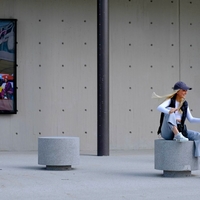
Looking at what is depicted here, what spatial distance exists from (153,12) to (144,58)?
1.49 m

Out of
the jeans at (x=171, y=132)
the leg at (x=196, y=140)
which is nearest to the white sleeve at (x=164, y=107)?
the jeans at (x=171, y=132)

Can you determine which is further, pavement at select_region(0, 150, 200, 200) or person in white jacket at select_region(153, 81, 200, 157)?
person in white jacket at select_region(153, 81, 200, 157)

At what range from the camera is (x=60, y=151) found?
13.2 metres

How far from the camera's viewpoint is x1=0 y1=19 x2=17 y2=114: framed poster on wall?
19.6 metres

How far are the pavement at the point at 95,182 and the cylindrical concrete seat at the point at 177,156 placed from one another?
218mm

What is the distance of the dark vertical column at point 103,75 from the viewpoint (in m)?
17.6

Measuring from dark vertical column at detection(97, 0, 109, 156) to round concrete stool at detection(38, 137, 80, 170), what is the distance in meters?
4.35

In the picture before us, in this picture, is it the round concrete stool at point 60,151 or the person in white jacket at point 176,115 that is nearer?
the person in white jacket at point 176,115

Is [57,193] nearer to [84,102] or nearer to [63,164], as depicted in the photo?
[63,164]

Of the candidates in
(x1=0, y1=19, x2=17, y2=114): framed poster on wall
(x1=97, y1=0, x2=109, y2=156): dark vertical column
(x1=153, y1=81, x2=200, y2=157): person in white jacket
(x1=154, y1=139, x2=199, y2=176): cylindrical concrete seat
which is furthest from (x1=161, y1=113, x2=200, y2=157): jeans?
(x1=0, y1=19, x2=17, y2=114): framed poster on wall

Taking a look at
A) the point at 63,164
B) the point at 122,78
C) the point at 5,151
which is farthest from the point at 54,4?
the point at 63,164

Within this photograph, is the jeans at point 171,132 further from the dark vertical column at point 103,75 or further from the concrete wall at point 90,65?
the concrete wall at point 90,65

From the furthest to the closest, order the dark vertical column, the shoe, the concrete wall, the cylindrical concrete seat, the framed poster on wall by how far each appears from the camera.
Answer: the concrete wall → the framed poster on wall → the dark vertical column → the cylindrical concrete seat → the shoe

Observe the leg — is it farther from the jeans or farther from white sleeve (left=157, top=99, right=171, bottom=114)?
white sleeve (left=157, top=99, right=171, bottom=114)
